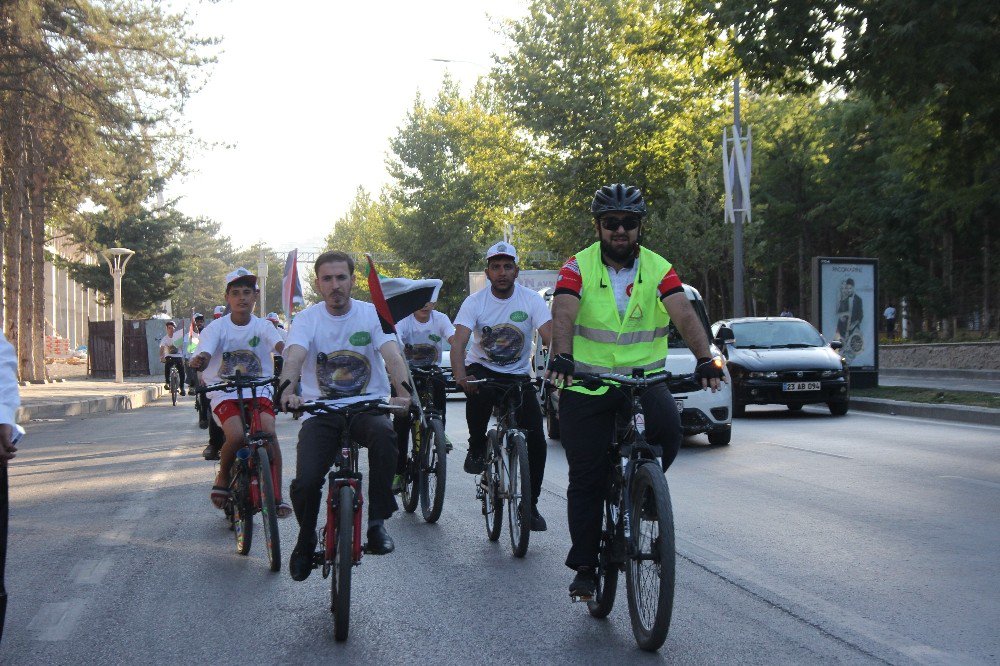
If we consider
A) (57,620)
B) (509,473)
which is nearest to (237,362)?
(509,473)

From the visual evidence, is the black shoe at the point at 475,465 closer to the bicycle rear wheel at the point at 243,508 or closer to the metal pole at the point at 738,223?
the bicycle rear wheel at the point at 243,508

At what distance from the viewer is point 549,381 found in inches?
209

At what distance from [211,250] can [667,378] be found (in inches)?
5333

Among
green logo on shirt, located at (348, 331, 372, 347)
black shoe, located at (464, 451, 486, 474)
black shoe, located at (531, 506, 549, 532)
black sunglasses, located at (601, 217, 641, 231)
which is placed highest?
black sunglasses, located at (601, 217, 641, 231)

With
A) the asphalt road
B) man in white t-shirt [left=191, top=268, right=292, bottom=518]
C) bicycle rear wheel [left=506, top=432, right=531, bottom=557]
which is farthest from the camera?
man in white t-shirt [left=191, top=268, right=292, bottom=518]

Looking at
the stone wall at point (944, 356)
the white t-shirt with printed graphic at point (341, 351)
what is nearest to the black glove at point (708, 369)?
the white t-shirt with printed graphic at point (341, 351)

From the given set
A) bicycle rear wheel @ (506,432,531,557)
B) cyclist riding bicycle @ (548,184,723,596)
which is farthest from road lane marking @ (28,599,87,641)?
bicycle rear wheel @ (506,432,531,557)

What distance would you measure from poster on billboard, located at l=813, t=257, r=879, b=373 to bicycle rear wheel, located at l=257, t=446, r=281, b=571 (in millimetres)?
18436

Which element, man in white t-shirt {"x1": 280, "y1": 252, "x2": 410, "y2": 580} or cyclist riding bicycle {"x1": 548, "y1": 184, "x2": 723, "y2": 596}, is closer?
cyclist riding bicycle {"x1": 548, "y1": 184, "x2": 723, "y2": 596}

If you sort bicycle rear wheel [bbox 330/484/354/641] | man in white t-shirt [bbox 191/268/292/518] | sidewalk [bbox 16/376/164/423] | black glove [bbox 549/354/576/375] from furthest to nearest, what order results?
sidewalk [bbox 16/376/164/423], man in white t-shirt [bbox 191/268/292/518], bicycle rear wheel [bbox 330/484/354/641], black glove [bbox 549/354/576/375]

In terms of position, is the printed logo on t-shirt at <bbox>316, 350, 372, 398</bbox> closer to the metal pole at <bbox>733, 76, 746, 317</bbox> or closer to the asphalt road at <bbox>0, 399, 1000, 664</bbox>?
the asphalt road at <bbox>0, 399, 1000, 664</bbox>

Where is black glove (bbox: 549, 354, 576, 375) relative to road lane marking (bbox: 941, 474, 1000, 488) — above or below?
above

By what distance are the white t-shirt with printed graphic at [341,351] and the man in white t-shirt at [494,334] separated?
1.88 m

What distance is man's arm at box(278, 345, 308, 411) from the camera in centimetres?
578
